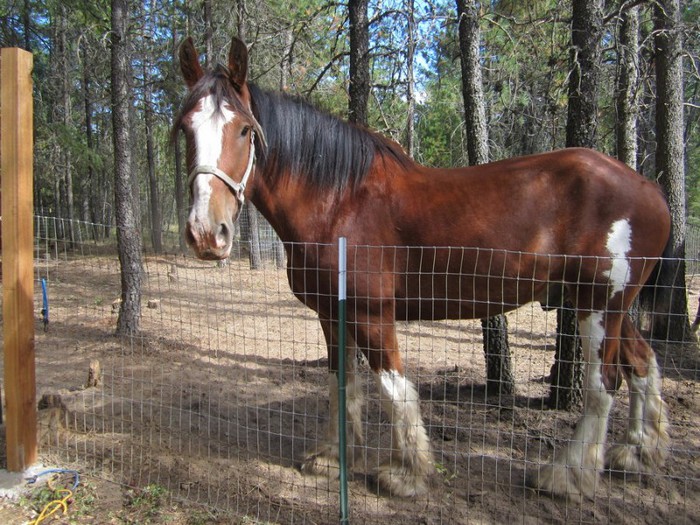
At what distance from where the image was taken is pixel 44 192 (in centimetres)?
2794

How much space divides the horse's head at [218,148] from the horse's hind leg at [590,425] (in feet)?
7.30

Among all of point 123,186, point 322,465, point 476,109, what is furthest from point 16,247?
point 476,109

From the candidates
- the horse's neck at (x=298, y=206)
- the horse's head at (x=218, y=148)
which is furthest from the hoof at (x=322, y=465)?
the horse's head at (x=218, y=148)

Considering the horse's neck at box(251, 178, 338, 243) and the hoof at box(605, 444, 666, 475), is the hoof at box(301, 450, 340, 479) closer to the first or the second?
the horse's neck at box(251, 178, 338, 243)

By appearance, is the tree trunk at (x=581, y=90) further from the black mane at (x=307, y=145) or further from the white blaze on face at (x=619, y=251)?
the black mane at (x=307, y=145)

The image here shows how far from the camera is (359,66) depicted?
493cm

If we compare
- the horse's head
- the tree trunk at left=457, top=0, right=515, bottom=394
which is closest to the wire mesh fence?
the tree trunk at left=457, top=0, right=515, bottom=394

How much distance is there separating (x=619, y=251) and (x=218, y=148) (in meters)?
2.40

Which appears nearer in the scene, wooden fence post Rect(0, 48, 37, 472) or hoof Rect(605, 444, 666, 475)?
wooden fence post Rect(0, 48, 37, 472)

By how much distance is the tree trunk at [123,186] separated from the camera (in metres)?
6.33

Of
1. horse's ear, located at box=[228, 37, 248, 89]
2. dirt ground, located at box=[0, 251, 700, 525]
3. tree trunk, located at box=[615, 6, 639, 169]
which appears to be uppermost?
tree trunk, located at box=[615, 6, 639, 169]

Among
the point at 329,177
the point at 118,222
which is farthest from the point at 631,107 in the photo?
the point at 118,222

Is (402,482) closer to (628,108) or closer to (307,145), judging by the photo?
(307,145)

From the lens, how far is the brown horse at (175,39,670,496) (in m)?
2.89
